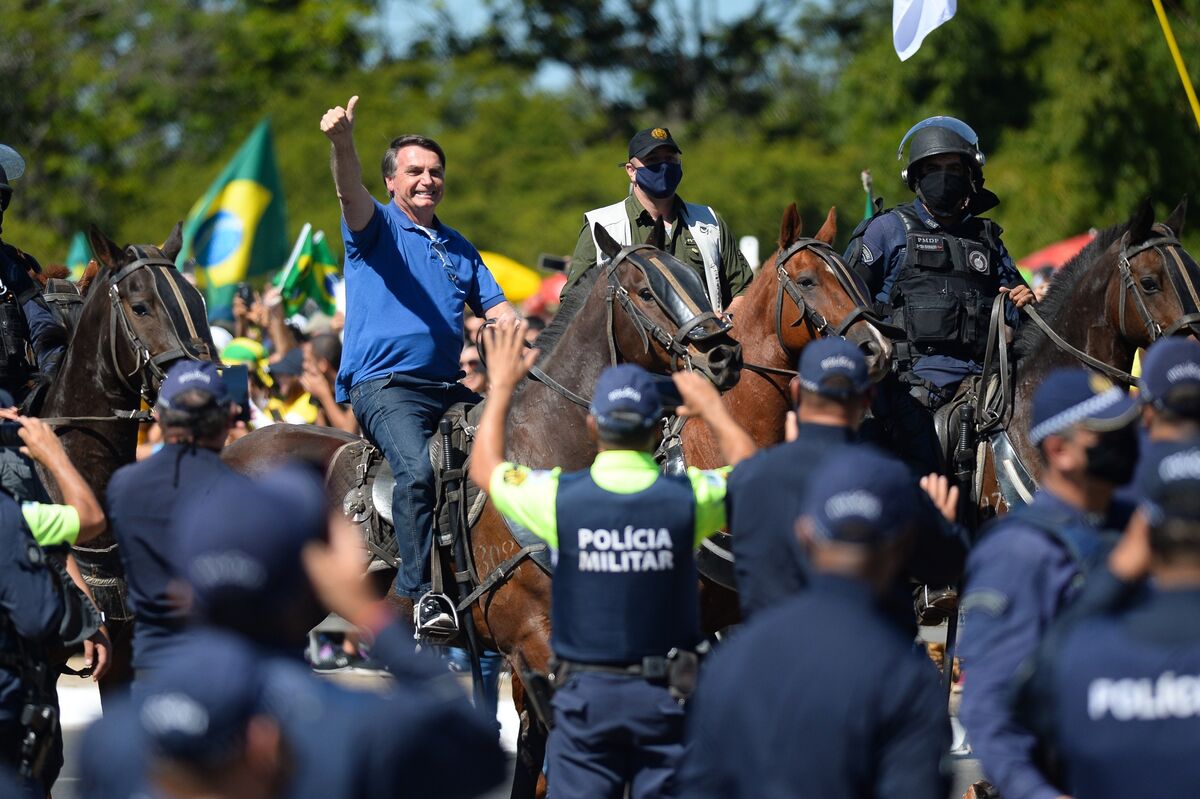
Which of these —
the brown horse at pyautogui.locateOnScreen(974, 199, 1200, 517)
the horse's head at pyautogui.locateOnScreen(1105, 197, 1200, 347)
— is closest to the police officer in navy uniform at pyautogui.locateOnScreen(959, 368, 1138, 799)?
the horse's head at pyautogui.locateOnScreen(1105, 197, 1200, 347)

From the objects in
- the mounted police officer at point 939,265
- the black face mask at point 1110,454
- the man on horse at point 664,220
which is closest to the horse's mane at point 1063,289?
the mounted police officer at point 939,265

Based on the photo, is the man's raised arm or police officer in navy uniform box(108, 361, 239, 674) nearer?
police officer in navy uniform box(108, 361, 239, 674)

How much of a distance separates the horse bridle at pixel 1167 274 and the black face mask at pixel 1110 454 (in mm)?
4017

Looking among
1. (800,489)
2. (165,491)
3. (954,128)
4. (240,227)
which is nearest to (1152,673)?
(800,489)

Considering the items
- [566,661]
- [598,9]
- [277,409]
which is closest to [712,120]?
[598,9]

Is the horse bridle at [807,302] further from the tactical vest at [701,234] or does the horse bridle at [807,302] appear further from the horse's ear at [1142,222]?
the horse's ear at [1142,222]

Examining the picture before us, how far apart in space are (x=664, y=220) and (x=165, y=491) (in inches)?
161

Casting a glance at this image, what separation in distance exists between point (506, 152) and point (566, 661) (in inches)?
1118

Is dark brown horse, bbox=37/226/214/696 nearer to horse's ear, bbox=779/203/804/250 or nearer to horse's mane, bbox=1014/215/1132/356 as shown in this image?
horse's ear, bbox=779/203/804/250

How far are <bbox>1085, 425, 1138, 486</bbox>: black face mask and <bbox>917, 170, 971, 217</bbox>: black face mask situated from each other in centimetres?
520

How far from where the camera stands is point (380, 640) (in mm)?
4344

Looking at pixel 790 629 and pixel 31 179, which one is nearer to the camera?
pixel 790 629

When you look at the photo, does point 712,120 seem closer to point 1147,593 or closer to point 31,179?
point 31,179

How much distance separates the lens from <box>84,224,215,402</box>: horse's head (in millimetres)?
8695
